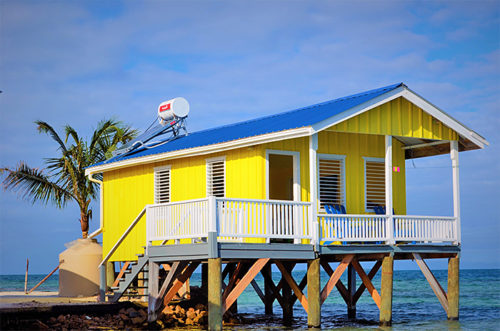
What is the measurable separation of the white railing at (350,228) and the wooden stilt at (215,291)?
2960 mm

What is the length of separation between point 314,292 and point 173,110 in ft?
32.9

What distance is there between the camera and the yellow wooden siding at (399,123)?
67.8ft

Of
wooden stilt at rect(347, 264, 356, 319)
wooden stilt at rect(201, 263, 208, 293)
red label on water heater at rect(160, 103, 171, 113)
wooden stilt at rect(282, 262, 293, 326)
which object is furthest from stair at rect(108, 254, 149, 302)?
wooden stilt at rect(347, 264, 356, 319)

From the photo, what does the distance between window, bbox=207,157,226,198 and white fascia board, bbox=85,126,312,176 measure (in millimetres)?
582

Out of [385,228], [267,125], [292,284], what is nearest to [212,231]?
[292,284]

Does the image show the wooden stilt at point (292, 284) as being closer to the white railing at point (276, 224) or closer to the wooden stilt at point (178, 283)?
the white railing at point (276, 224)

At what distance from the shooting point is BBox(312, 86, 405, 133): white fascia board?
63.9 feet

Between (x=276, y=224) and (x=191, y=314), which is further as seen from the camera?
(x=191, y=314)

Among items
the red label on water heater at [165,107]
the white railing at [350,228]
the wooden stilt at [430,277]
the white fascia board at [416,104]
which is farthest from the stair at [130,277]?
the wooden stilt at [430,277]

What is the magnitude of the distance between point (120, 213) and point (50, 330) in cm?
753

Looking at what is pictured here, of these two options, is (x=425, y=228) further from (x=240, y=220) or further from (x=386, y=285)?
(x=240, y=220)

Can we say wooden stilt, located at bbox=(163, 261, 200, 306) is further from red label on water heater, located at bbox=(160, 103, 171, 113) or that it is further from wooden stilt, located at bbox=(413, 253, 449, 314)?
red label on water heater, located at bbox=(160, 103, 171, 113)

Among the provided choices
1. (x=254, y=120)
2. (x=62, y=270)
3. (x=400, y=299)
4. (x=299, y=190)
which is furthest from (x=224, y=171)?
(x=400, y=299)

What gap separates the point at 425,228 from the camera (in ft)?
71.0
